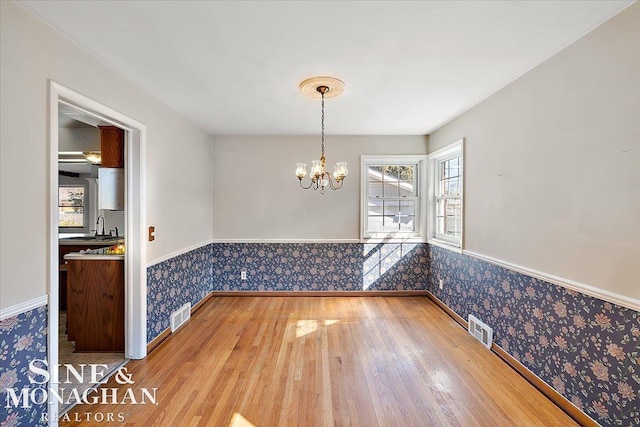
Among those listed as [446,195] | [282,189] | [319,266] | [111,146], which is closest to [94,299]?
[111,146]

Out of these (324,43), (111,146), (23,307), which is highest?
(324,43)

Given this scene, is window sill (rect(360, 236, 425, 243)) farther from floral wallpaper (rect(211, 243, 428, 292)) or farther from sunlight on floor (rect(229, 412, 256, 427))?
sunlight on floor (rect(229, 412, 256, 427))

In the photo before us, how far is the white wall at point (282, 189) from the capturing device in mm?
4438

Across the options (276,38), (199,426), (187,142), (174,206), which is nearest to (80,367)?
(199,426)

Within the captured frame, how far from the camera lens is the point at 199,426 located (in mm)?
1830

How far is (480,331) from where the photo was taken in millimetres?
2951

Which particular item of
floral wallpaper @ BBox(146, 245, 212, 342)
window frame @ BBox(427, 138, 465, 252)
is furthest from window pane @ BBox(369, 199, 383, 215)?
floral wallpaper @ BBox(146, 245, 212, 342)

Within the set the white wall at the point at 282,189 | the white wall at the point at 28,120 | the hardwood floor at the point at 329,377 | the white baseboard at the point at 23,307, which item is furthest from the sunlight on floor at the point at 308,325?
the white wall at the point at 28,120

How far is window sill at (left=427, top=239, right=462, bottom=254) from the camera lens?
11.5ft

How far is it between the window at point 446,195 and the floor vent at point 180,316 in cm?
343

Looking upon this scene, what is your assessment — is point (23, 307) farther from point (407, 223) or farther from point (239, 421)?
point (407, 223)

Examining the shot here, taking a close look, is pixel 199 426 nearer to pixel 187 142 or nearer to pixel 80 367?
pixel 80 367

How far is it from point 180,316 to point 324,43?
3231 millimetres

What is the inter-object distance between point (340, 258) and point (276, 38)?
327 cm
